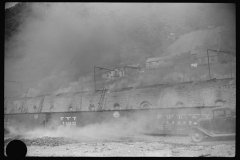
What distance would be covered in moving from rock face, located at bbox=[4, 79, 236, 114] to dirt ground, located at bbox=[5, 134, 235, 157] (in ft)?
3.01

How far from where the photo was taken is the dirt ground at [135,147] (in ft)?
22.7

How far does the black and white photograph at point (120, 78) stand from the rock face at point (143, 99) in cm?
3

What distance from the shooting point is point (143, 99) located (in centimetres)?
739

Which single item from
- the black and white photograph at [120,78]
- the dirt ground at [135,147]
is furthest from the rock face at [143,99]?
the dirt ground at [135,147]

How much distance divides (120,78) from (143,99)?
0.89 metres

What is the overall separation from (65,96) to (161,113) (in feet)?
9.15

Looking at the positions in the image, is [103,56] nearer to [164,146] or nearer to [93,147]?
[93,147]

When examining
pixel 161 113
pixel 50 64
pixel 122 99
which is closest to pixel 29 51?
pixel 50 64

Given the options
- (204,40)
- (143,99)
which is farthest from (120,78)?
(204,40)

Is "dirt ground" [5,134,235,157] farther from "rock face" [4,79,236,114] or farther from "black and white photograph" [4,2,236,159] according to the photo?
"rock face" [4,79,236,114]

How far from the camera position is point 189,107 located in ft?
23.3

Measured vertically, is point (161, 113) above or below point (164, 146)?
above

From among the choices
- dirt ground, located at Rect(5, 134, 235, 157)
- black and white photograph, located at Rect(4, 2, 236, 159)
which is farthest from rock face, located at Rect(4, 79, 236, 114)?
dirt ground, located at Rect(5, 134, 235, 157)

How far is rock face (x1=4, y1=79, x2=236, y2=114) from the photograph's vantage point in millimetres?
7039
